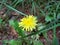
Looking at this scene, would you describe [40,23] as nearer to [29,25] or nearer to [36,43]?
[36,43]

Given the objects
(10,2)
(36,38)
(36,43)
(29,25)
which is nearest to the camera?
(29,25)

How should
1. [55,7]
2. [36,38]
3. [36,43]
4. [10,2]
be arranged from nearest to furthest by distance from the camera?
A: [36,43]
[36,38]
[55,7]
[10,2]

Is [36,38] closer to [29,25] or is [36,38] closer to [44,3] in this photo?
[44,3]

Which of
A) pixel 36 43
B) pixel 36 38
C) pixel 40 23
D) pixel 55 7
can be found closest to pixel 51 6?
pixel 55 7

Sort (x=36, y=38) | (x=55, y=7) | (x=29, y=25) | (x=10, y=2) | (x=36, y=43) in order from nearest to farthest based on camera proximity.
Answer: (x=29, y=25) < (x=36, y=43) < (x=36, y=38) < (x=55, y=7) < (x=10, y=2)

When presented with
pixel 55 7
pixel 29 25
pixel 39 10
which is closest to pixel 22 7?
pixel 39 10

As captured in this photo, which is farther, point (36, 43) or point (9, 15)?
point (9, 15)

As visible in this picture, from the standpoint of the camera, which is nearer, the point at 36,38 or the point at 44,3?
the point at 36,38

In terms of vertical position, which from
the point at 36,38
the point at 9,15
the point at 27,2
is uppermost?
the point at 27,2

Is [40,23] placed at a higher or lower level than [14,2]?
lower
